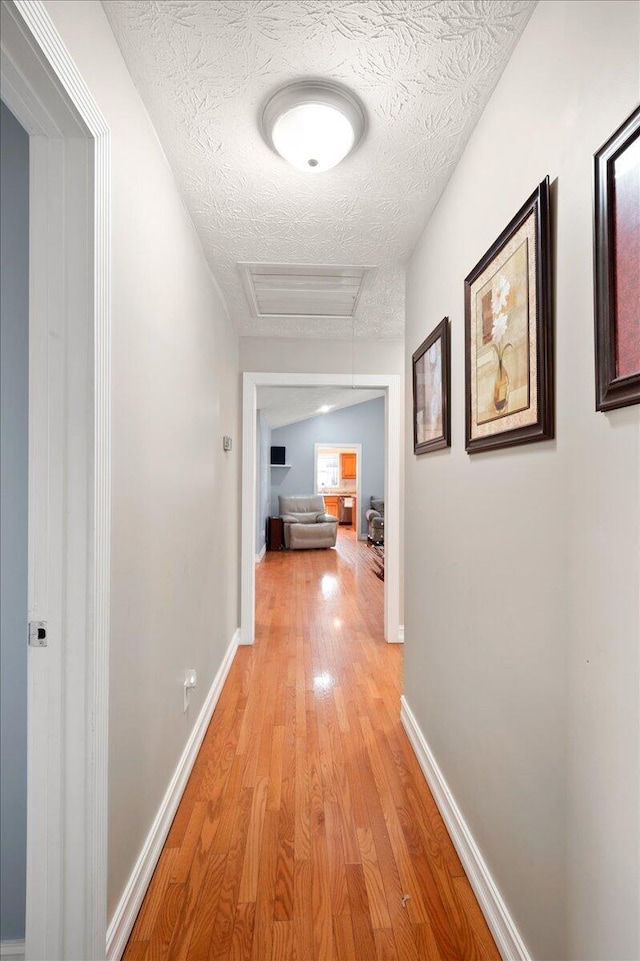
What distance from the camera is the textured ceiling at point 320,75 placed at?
109 centimetres

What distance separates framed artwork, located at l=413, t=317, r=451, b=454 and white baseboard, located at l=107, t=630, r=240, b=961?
5.48 feet

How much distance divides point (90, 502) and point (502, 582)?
3.55 ft

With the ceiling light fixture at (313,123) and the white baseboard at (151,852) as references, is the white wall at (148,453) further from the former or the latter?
the ceiling light fixture at (313,123)

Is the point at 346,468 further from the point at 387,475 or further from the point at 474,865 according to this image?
the point at 474,865

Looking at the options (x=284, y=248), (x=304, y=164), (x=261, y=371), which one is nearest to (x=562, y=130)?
(x=304, y=164)

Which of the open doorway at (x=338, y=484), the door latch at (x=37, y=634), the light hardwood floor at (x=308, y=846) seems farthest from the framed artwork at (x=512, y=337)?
the open doorway at (x=338, y=484)

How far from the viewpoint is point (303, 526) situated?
814 centimetres

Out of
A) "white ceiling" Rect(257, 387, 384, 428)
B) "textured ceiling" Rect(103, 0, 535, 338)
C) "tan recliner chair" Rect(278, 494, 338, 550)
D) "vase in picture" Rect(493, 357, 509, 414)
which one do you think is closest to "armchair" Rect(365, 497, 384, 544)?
"tan recliner chair" Rect(278, 494, 338, 550)

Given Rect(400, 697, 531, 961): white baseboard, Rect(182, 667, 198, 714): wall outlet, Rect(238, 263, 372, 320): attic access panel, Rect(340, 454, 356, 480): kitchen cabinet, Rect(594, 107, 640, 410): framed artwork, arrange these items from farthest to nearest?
Rect(340, 454, 356, 480): kitchen cabinet → Rect(238, 263, 372, 320): attic access panel → Rect(182, 667, 198, 714): wall outlet → Rect(400, 697, 531, 961): white baseboard → Rect(594, 107, 640, 410): framed artwork

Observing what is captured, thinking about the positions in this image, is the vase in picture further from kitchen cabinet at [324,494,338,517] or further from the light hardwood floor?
kitchen cabinet at [324,494,338,517]

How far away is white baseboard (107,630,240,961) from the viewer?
3.86 ft

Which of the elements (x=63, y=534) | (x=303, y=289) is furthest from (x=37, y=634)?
(x=303, y=289)

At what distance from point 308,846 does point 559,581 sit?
1333mm

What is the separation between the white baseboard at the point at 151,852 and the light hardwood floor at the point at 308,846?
0.12 feet
